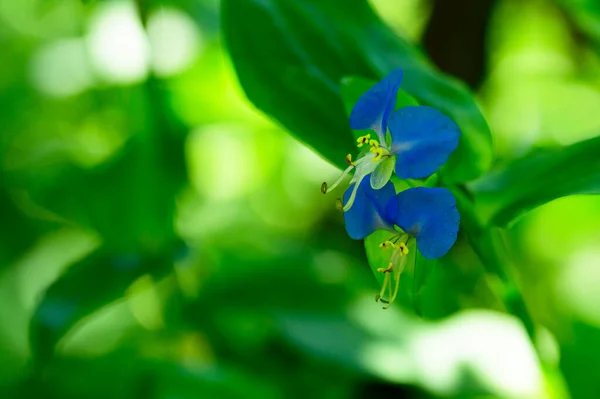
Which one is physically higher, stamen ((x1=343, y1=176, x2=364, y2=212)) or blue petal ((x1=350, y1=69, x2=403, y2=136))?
blue petal ((x1=350, y1=69, x2=403, y2=136))

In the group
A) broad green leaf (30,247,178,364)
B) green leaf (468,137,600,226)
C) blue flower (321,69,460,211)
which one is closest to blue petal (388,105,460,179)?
blue flower (321,69,460,211)

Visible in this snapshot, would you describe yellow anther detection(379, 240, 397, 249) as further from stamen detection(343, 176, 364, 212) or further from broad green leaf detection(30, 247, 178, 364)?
broad green leaf detection(30, 247, 178, 364)

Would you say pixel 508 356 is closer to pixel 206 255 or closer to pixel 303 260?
pixel 303 260

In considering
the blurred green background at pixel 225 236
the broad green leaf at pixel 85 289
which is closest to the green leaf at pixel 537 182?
the blurred green background at pixel 225 236

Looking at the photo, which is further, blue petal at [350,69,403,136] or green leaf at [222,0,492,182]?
green leaf at [222,0,492,182]

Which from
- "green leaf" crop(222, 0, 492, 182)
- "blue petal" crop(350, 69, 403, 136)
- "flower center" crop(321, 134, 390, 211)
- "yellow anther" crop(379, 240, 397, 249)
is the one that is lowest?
"yellow anther" crop(379, 240, 397, 249)
